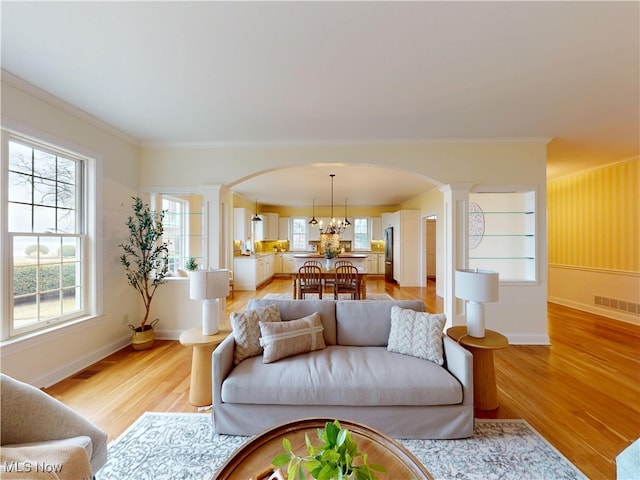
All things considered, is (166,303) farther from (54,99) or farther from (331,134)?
(331,134)

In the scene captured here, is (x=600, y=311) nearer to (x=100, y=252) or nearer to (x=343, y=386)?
(x=343, y=386)

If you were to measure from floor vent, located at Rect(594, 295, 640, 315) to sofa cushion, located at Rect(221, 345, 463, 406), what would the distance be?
4838 millimetres

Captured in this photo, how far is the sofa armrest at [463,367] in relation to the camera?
6.06 ft

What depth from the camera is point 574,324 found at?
4402 mm

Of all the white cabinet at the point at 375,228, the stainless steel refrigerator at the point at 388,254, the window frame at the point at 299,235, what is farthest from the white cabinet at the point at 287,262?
the stainless steel refrigerator at the point at 388,254

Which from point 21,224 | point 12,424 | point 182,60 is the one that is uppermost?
point 182,60

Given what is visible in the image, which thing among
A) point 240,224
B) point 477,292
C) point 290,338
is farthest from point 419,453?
point 240,224

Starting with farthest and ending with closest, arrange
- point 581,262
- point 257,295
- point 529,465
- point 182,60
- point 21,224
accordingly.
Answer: point 257,295, point 581,262, point 21,224, point 182,60, point 529,465

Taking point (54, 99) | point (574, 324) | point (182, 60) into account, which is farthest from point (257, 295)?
point (574, 324)

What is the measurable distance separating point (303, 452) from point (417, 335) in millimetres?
1291

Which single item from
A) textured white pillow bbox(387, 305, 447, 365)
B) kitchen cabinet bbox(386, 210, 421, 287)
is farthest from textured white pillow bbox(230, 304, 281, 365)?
kitchen cabinet bbox(386, 210, 421, 287)

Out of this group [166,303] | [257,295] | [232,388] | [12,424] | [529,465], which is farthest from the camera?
[257,295]

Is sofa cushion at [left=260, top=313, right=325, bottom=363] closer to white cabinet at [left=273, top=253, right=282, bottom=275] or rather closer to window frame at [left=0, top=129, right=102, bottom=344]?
window frame at [left=0, top=129, right=102, bottom=344]

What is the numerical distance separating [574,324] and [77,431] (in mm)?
6131
